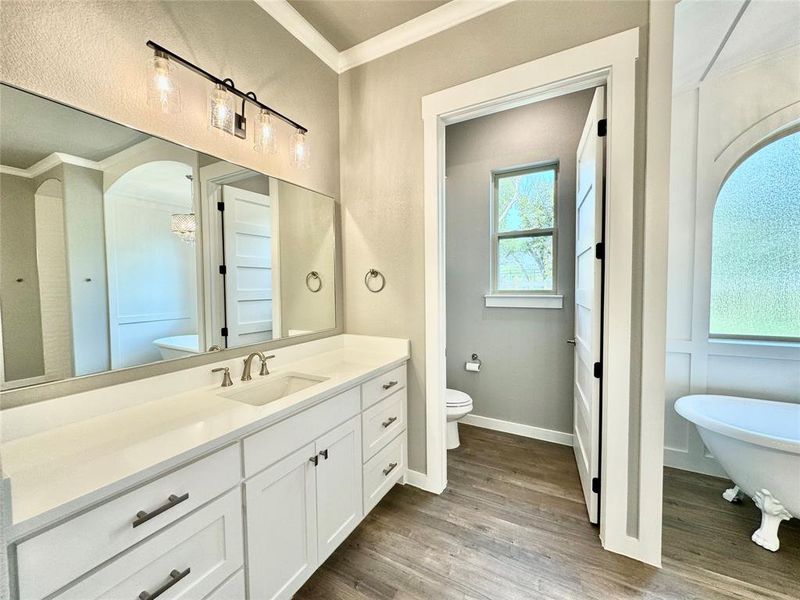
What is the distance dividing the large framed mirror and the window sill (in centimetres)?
178

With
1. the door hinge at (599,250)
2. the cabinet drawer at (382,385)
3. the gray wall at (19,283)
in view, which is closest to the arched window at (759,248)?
A: the door hinge at (599,250)

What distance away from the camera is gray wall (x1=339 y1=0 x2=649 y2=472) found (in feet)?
5.57

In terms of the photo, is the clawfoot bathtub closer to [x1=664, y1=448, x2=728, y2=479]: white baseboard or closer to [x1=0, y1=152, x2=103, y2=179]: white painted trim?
[x1=664, y1=448, x2=728, y2=479]: white baseboard

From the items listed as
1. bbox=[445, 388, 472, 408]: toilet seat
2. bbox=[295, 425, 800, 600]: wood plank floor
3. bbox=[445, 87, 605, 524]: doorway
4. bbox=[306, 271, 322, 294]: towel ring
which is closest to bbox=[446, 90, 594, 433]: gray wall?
→ bbox=[445, 87, 605, 524]: doorway

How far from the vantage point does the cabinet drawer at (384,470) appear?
168cm

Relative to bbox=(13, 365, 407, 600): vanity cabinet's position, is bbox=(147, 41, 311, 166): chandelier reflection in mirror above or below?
above

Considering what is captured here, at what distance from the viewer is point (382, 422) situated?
1805mm

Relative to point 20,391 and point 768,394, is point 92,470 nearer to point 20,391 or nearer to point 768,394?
point 20,391

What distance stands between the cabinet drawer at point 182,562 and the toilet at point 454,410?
160 cm

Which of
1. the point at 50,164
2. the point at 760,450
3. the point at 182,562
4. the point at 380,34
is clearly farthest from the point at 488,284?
the point at 50,164

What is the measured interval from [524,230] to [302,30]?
2088 mm

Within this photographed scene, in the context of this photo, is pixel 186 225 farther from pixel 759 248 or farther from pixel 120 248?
pixel 759 248

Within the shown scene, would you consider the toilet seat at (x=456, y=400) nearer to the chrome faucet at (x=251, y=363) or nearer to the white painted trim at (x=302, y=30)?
the chrome faucet at (x=251, y=363)

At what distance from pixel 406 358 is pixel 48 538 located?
1.56 m
